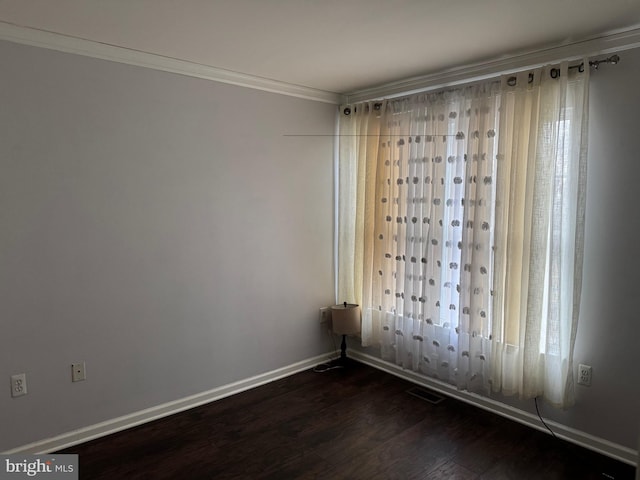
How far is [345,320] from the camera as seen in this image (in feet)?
12.3

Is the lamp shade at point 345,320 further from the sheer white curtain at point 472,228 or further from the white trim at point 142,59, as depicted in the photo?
the white trim at point 142,59

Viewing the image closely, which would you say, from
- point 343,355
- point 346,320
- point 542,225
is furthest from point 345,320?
point 542,225

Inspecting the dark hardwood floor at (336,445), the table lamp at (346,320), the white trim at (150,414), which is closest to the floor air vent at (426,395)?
the dark hardwood floor at (336,445)

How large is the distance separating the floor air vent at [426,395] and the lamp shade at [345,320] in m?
0.69

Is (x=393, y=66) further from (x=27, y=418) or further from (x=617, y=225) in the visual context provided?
(x=27, y=418)

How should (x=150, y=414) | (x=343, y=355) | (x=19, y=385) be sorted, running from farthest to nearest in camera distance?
(x=343, y=355) < (x=150, y=414) < (x=19, y=385)

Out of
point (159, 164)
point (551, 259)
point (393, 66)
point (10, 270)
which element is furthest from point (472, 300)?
point (10, 270)

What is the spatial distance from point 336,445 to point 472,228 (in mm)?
1666

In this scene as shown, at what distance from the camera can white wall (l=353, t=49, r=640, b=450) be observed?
2428 millimetres

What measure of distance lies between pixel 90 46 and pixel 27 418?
2.18 meters

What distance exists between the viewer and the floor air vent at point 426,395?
3.26m

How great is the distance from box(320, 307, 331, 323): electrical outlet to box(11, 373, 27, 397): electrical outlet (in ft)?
7.39

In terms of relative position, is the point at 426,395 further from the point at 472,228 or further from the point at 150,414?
the point at 150,414

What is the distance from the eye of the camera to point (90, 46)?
2.58 metres
